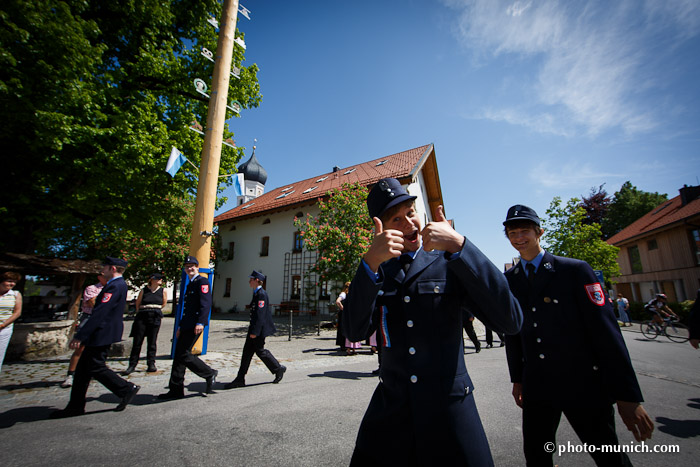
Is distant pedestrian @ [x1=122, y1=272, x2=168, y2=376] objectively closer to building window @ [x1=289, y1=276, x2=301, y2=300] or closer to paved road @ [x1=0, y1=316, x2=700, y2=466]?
paved road @ [x1=0, y1=316, x2=700, y2=466]

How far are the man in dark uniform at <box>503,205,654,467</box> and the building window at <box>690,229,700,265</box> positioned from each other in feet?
97.9

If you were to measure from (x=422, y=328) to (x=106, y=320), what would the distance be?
4.87 m

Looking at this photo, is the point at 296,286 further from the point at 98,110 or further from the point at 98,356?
the point at 98,356

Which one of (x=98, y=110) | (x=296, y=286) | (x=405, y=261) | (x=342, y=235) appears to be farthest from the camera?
(x=296, y=286)

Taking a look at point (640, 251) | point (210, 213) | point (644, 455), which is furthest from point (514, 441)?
point (640, 251)

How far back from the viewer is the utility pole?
748cm

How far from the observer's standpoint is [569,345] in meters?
2.13

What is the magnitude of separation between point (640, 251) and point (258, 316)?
3583cm

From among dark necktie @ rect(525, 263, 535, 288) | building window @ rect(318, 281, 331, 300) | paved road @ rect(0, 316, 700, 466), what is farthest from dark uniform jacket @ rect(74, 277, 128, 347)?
building window @ rect(318, 281, 331, 300)

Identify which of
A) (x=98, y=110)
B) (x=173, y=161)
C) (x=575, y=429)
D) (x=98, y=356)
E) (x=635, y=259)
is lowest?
(x=575, y=429)

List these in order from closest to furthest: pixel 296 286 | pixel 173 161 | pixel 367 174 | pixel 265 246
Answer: pixel 173 161
pixel 296 286
pixel 367 174
pixel 265 246

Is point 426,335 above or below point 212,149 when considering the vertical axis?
below

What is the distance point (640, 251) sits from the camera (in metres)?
27.7

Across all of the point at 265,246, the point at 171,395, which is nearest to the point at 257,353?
the point at 171,395
